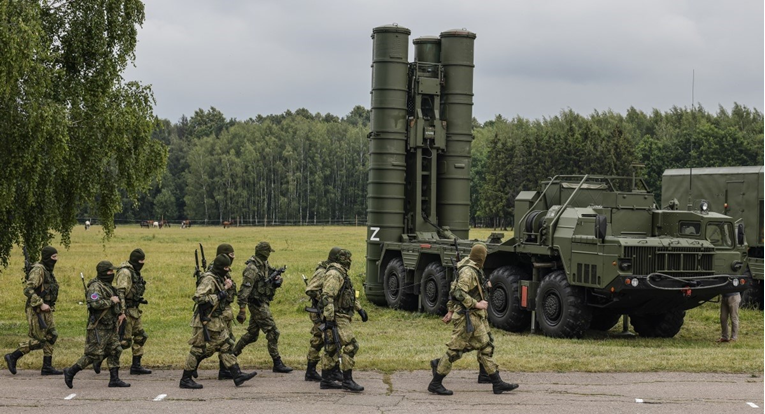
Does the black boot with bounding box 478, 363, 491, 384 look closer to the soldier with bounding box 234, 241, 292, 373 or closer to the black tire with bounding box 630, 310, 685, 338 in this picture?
the soldier with bounding box 234, 241, 292, 373

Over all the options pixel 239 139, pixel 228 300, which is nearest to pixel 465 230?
pixel 228 300

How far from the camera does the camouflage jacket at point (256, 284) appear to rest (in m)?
12.8

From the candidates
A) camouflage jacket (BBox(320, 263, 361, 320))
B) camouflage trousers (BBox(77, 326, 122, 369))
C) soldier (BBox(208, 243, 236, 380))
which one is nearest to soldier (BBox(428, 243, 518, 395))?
camouflage jacket (BBox(320, 263, 361, 320))

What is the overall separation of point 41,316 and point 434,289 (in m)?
9.16

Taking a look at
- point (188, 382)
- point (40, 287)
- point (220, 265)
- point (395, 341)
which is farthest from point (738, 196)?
point (40, 287)

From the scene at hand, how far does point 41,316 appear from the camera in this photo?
43.5 ft

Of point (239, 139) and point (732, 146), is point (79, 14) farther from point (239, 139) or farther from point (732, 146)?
point (239, 139)

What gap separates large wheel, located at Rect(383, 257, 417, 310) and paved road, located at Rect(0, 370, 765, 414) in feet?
29.0

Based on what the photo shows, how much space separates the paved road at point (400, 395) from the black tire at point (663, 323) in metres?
4.98

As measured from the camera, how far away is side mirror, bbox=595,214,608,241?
15320 millimetres

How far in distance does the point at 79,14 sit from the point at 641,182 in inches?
413

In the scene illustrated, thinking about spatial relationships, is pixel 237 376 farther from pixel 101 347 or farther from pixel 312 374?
pixel 101 347

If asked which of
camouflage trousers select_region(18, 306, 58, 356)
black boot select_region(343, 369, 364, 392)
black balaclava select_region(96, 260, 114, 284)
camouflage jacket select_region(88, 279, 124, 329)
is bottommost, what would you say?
black boot select_region(343, 369, 364, 392)

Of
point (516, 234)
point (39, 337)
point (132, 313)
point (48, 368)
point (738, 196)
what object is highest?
point (738, 196)
